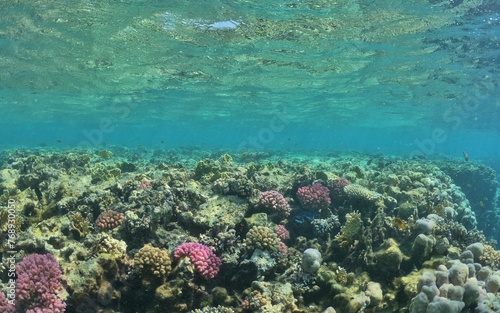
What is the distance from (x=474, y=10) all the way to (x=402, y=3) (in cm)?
369

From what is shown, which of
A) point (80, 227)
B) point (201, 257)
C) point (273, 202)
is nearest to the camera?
point (201, 257)

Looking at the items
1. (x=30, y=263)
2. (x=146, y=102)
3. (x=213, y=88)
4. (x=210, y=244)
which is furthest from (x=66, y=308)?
(x=146, y=102)

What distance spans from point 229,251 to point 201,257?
0.79 m

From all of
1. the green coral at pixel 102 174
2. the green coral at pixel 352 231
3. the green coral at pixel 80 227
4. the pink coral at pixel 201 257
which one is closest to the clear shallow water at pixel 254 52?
the green coral at pixel 102 174

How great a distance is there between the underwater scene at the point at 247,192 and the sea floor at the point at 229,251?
0.11 ft

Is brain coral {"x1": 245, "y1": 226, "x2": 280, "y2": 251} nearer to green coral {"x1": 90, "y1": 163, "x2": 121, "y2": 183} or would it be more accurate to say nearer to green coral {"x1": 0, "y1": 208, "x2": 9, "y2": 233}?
green coral {"x1": 0, "y1": 208, "x2": 9, "y2": 233}

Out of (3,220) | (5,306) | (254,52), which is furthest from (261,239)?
(254,52)

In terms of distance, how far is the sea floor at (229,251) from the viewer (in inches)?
214

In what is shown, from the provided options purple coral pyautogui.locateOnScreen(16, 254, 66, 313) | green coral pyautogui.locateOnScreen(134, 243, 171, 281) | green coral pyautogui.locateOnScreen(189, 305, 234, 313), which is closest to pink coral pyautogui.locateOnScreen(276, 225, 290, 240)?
green coral pyautogui.locateOnScreen(189, 305, 234, 313)

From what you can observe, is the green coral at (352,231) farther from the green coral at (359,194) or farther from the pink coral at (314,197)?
the green coral at (359,194)

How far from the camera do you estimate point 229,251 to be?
6738 millimetres

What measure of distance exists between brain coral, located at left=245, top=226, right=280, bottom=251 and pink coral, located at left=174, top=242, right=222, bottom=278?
0.85 m

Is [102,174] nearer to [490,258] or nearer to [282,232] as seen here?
[282,232]

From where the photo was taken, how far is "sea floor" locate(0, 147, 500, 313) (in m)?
5.45
